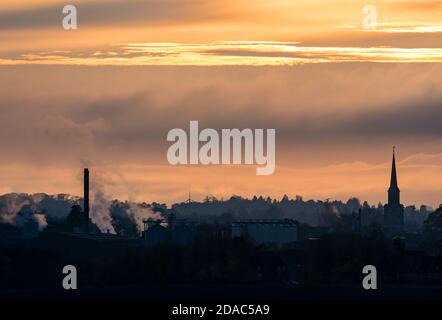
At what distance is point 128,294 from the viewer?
636 ft

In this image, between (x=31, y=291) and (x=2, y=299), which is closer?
(x=2, y=299)
